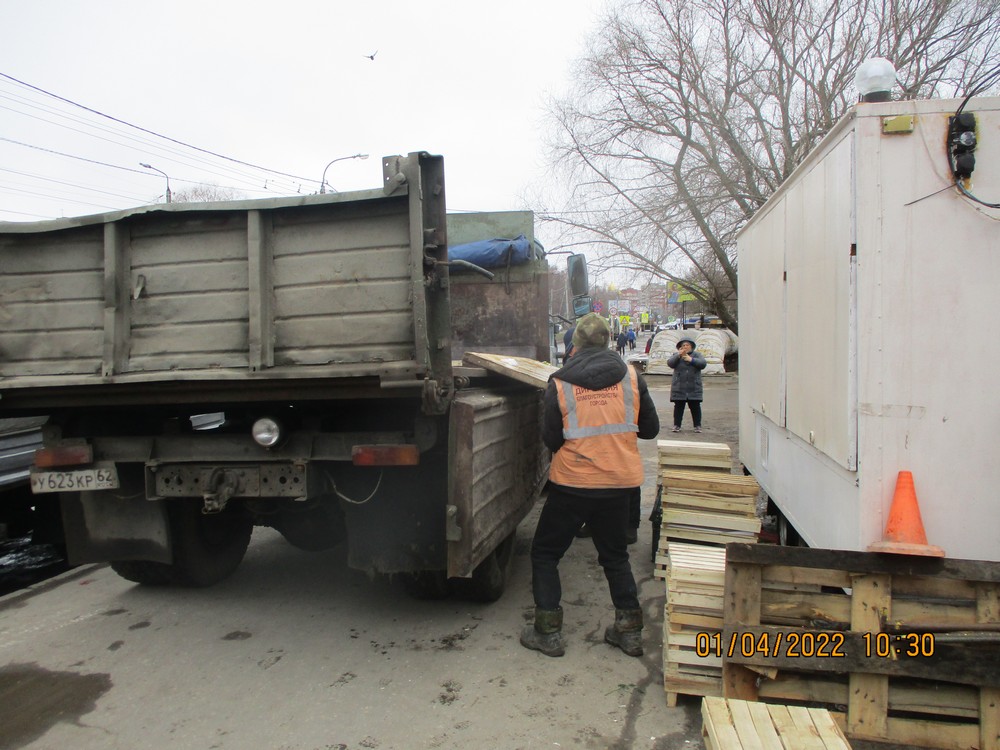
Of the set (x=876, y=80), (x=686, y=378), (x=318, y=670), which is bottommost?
(x=318, y=670)

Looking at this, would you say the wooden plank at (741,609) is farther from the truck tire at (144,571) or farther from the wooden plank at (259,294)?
the truck tire at (144,571)

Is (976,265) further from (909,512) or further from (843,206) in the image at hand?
(909,512)

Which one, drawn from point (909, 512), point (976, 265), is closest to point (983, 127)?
point (976, 265)

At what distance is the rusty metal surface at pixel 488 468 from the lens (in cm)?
359

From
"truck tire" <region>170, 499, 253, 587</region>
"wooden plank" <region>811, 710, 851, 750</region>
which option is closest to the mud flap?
"truck tire" <region>170, 499, 253, 587</region>

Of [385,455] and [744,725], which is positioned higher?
[385,455]

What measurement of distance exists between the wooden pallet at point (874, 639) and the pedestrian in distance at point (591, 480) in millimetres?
938

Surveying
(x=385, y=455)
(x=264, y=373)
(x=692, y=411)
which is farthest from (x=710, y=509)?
(x=692, y=411)

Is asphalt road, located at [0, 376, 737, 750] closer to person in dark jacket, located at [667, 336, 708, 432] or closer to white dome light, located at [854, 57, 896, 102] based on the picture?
Answer: white dome light, located at [854, 57, 896, 102]

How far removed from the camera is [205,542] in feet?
16.3

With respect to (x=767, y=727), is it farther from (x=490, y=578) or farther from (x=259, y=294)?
(x=259, y=294)

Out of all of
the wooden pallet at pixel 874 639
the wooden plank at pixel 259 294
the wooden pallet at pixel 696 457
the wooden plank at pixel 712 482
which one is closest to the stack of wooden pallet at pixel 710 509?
the wooden plank at pixel 712 482

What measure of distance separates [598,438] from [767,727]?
169 cm

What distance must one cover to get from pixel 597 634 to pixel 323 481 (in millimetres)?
1816
